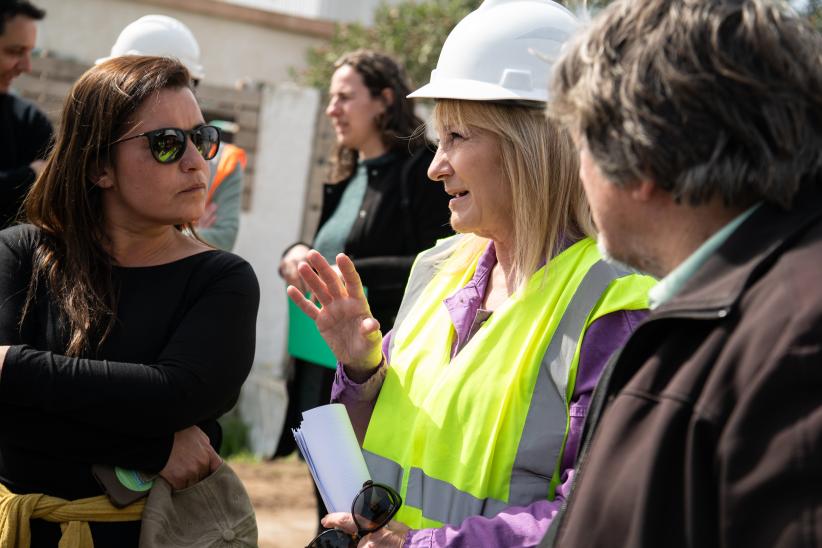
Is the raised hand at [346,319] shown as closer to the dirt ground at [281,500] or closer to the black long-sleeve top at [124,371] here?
the black long-sleeve top at [124,371]

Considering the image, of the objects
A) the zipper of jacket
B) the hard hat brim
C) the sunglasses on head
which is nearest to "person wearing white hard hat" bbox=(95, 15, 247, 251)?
the sunglasses on head

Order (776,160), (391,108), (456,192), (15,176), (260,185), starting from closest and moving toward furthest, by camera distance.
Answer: (776,160), (456,192), (15,176), (391,108), (260,185)

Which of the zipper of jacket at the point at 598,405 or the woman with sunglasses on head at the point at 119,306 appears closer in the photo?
the zipper of jacket at the point at 598,405

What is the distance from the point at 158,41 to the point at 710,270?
359 centimetres

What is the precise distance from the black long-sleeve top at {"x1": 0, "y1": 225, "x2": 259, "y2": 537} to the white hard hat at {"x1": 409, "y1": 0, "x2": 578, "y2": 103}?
75cm

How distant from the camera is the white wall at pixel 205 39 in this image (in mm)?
11086

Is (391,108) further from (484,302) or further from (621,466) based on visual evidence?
(621,466)

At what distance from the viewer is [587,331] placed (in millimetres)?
2045

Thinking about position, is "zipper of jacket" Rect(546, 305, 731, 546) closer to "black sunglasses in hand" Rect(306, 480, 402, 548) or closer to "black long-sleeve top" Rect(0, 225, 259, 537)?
"black sunglasses in hand" Rect(306, 480, 402, 548)

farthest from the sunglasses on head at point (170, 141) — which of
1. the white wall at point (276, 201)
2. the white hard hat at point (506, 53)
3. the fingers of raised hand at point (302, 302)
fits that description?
the white wall at point (276, 201)

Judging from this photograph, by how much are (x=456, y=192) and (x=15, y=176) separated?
225 cm

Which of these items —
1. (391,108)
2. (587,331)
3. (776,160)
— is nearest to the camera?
(776,160)

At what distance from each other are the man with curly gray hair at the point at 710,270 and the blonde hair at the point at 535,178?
0.69m

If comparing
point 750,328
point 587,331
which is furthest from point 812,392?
point 587,331
